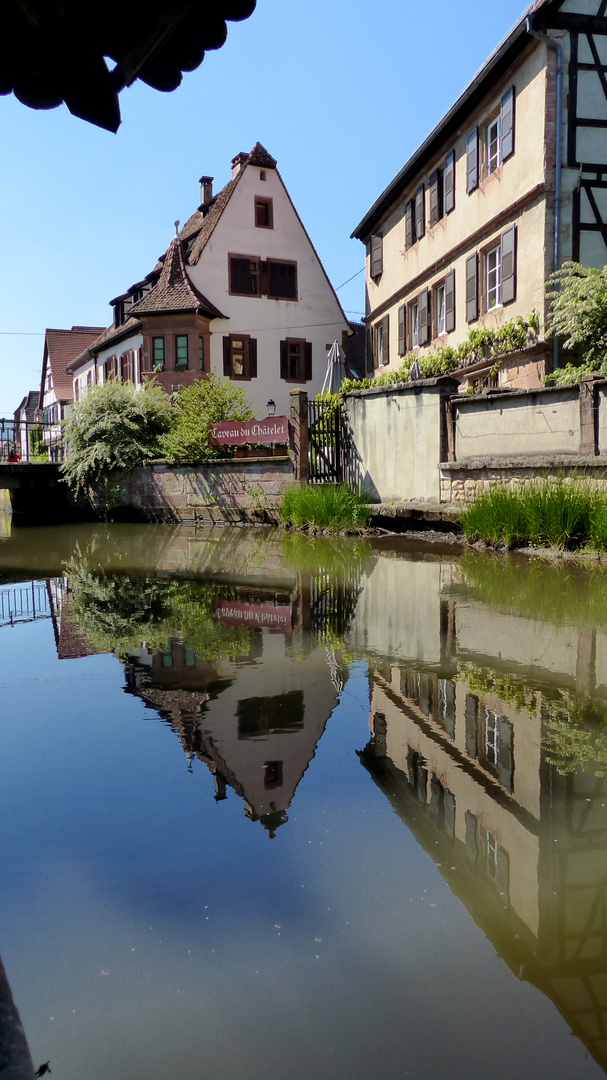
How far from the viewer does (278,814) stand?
2.89 meters

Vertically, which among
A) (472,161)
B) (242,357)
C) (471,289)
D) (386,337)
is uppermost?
(472,161)

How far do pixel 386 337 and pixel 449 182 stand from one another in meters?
6.68

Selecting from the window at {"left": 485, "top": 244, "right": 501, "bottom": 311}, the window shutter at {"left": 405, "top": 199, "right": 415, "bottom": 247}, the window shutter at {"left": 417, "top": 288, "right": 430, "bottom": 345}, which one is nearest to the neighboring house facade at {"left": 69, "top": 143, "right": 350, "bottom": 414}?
the window shutter at {"left": 405, "top": 199, "right": 415, "bottom": 247}

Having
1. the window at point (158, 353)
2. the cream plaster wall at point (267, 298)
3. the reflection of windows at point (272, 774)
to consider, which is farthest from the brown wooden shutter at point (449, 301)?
the reflection of windows at point (272, 774)

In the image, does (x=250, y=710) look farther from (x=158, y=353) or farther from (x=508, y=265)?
(x=158, y=353)

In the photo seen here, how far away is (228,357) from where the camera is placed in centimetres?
3328

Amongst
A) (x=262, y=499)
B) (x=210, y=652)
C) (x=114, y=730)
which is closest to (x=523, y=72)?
(x=262, y=499)

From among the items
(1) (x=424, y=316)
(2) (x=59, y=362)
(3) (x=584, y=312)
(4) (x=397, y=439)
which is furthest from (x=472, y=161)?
(2) (x=59, y=362)

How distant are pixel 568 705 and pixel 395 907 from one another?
6.76 ft

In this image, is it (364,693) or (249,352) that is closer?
(364,693)

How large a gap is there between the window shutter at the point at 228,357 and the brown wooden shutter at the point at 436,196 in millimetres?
12515

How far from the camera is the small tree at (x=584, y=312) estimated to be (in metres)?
14.8

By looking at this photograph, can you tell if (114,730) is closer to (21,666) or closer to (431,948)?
(21,666)

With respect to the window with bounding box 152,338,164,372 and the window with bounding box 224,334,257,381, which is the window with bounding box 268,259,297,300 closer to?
the window with bounding box 224,334,257,381
